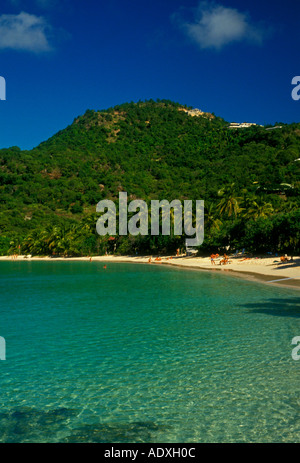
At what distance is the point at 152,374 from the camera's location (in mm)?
8922

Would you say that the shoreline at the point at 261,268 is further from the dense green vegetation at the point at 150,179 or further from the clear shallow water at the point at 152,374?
the clear shallow water at the point at 152,374

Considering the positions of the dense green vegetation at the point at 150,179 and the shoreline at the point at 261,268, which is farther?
the dense green vegetation at the point at 150,179

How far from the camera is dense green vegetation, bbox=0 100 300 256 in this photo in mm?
50031

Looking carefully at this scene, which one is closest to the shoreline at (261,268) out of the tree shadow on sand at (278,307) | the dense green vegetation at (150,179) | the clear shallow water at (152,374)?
the dense green vegetation at (150,179)

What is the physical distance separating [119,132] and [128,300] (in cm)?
11716

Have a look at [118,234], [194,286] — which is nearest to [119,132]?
[118,234]

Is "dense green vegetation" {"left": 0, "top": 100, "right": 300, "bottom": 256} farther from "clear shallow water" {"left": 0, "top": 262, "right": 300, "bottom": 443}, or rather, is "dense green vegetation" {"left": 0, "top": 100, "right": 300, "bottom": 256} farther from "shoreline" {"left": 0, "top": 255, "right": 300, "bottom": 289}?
"clear shallow water" {"left": 0, "top": 262, "right": 300, "bottom": 443}

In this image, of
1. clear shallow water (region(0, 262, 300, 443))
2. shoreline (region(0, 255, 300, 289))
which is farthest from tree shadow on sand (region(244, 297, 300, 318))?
shoreline (region(0, 255, 300, 289))

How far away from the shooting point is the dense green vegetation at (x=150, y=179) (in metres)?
50.0

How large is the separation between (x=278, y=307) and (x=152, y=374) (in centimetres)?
973

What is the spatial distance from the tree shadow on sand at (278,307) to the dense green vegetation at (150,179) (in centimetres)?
1752

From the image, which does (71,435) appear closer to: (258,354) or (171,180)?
(258,354)

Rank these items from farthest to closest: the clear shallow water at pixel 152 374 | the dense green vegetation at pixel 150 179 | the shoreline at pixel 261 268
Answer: the dense green vegetation at pixel 150 179 < the shoreline at pixel 261 268 < the clear shallow water at pixel 152 374

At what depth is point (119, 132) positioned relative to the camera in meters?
131
